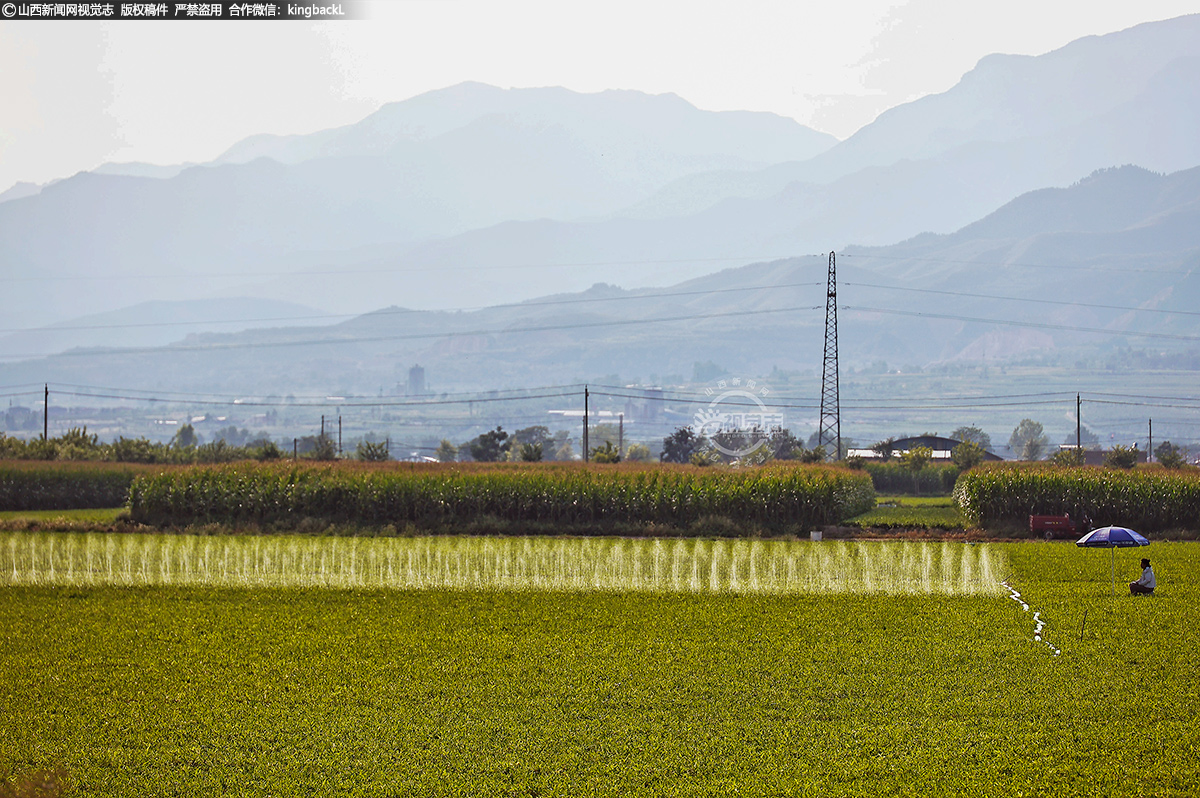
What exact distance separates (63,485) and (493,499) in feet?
81.6

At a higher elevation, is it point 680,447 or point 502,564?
point 680,447

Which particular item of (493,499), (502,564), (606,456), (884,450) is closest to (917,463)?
(884,450)

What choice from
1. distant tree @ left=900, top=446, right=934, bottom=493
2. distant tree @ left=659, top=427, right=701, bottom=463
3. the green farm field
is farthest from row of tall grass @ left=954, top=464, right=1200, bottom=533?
distant tree @ left=659, top=427, right=701, bottom=463

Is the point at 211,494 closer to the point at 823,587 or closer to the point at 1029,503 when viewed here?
the point at 823,587

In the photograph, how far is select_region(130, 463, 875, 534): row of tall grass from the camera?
121ft

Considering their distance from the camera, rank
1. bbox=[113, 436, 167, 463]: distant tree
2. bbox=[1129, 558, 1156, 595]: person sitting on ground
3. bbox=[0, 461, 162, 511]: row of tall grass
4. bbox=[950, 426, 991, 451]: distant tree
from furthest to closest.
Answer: bbox=[950, 426, 991, 451]: distant tree
bbox=[113, 436, 167, 463]: distant tree
bbox=[0, 461, 162, 511]: row of tall grass
bbox=[1129, 558, 1156, 595]: person sitting on ground

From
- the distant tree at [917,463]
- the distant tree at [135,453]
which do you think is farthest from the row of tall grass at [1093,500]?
the distant tree at [135,453]

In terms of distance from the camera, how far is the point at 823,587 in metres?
22.6

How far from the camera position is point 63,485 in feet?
168

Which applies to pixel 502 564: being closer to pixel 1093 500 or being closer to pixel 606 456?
pixel 1093 500

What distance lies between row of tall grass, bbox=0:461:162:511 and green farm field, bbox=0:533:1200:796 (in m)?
31.9

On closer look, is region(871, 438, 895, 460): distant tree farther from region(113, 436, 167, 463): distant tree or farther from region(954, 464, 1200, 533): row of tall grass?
region(113, 436, 167, 463): distant tree

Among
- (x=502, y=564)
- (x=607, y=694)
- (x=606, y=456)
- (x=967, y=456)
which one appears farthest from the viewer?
(x=967, y=456)

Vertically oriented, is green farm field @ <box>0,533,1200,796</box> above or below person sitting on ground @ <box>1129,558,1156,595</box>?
below
